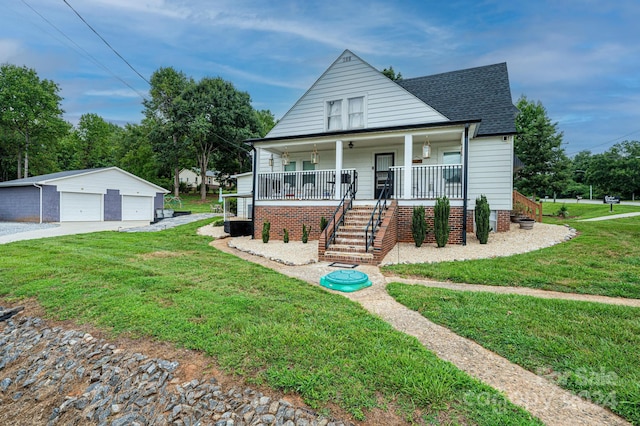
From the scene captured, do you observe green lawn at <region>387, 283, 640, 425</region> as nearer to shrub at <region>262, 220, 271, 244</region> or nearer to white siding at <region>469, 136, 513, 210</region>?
shrub at <region>262, 220, 271, 244</region>

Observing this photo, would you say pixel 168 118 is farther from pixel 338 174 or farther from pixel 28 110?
pixel 338 174

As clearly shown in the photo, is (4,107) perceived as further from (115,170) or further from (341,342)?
(341,342)

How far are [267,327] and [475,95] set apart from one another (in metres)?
13.3

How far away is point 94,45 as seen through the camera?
9609 millimetres

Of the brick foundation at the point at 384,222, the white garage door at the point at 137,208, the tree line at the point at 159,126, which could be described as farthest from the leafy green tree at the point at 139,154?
the brick foundation at the point at 384,222

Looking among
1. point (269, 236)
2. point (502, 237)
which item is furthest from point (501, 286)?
point (269, 236)

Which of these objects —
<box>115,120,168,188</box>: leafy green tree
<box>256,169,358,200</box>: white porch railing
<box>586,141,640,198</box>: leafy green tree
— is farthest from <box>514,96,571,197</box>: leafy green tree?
<box>115,120,168,188</box>: leafy green tree

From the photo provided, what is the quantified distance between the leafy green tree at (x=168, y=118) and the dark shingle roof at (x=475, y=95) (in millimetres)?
24900

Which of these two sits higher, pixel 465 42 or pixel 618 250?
pixel 465 42

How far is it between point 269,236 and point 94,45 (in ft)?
27.1

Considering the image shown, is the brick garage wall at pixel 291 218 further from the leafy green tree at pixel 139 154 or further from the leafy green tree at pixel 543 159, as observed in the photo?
the leafy green tree at pixel 139 154

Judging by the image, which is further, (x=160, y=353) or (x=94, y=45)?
(x=94, y=45)

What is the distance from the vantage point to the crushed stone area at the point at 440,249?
7.57m

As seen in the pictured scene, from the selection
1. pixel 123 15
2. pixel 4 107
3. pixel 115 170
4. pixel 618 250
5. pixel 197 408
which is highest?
pixel 4 107
